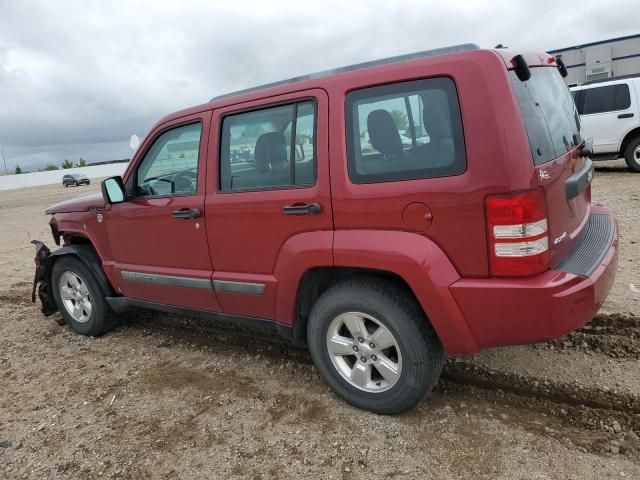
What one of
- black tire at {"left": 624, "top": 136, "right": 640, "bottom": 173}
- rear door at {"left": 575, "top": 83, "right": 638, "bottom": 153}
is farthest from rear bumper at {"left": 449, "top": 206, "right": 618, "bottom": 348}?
black tire at {"left": 624, "top": 136, "right": 640, "bottom": 173}

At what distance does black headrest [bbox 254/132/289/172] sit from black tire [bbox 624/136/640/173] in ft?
32.2

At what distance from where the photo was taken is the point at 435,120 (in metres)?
2.39

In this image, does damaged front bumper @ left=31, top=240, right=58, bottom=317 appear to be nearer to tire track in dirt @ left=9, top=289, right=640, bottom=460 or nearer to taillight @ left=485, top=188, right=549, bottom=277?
tire track in dirt @ left=9, top=289, right=640, bottom=460

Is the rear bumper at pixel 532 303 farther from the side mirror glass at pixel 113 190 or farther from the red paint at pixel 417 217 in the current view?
the side mirror glass at pixel 113 190

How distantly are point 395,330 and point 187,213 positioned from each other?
5.45 ft

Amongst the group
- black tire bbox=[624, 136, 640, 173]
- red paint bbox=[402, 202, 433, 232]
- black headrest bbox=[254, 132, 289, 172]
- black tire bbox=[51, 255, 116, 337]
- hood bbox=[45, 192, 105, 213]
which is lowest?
black tire bbox=[51, 255, 116, 337]

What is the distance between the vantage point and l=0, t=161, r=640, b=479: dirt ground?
242 centimetres

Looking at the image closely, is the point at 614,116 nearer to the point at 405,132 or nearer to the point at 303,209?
the point at 405,132

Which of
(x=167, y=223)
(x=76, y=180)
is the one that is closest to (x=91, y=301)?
(x=167, y=223)

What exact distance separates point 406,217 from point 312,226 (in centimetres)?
58

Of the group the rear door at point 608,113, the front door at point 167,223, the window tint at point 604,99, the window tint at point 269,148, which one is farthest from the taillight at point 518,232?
the window tint at point 604,99

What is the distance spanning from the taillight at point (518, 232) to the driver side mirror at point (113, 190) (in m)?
2.79

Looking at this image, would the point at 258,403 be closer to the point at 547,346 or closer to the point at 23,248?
the point at 547,346

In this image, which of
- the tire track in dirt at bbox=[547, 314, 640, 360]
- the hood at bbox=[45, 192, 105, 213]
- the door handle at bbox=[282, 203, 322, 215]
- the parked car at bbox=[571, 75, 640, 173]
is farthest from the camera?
the parked car at bbox=[571, 75, 640, 173]
